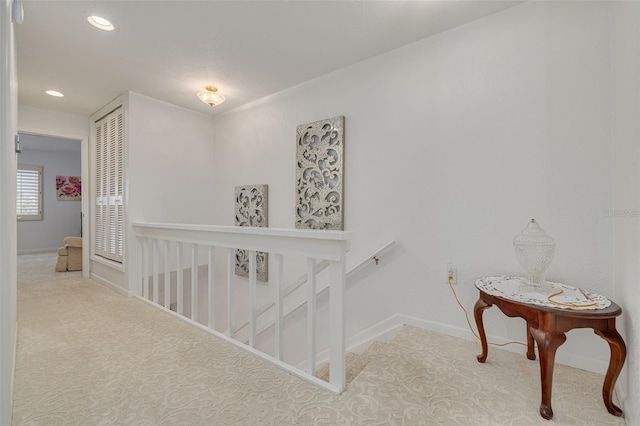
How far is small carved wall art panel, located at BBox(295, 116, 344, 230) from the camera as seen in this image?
103 inches

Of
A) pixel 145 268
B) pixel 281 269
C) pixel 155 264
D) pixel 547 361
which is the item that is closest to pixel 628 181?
pixel 547 361

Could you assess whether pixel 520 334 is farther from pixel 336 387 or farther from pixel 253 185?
pixel 253 185

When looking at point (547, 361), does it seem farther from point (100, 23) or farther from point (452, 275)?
point (100, 23)

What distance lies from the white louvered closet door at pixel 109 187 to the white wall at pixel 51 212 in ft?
13.6

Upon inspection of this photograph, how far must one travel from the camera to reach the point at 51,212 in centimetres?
659

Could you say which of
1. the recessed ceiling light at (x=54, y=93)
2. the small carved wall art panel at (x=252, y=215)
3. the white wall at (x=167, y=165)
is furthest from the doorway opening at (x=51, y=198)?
the small carved wall art panel at (x=252, y=215)

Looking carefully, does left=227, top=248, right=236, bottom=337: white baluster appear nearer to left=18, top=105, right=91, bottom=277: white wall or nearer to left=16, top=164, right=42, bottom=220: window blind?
left=18, top=105, right=91, bottom=277: white wall

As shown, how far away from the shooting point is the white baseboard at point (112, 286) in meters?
3.16

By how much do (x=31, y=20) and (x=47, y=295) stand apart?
2.80 metres

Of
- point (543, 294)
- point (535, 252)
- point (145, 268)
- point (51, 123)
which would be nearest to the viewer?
point (543, 294)

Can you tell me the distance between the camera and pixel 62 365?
1764 mm

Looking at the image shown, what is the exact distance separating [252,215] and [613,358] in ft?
10.2

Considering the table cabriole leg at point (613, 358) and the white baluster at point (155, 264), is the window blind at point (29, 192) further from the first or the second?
the table cabriole leg at point (613, 358)

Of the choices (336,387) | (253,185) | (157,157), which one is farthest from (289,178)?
(336,387)
